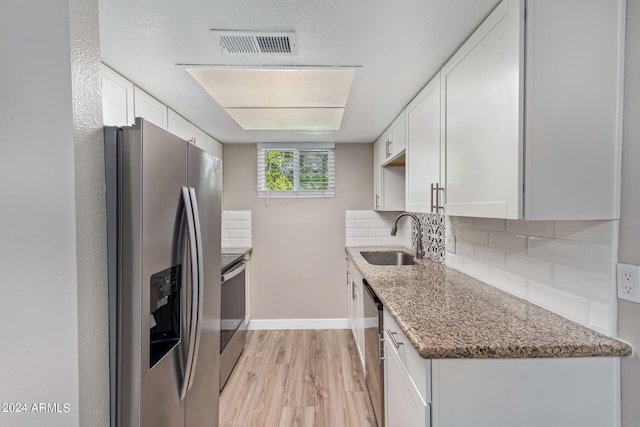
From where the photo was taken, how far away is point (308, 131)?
2.92 m

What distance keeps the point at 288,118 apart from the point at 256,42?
1147mm

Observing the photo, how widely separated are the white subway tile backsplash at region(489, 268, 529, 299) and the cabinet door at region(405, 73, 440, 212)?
48 centimetres

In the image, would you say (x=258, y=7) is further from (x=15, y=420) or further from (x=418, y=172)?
(x=15, y=420)

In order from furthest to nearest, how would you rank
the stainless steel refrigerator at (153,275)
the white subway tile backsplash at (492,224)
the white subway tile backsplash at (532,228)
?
the white subway tile backsplash at (492,224), the white subway tile backsplash at (532,228), the stainless steel refrigerator at (153,275)

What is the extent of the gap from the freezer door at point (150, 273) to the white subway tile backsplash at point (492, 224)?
1.51 metres

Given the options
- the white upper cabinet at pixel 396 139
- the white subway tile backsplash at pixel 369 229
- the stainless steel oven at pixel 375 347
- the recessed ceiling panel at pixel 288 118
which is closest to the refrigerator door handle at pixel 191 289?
the stainless steel oven at pixel 375 347

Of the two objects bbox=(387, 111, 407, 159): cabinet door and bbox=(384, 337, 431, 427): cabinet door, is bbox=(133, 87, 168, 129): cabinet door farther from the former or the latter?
bbox=(384, 337, 431, 427): cabinet door

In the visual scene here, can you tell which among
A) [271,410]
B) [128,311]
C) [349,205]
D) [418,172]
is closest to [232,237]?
[349,205]

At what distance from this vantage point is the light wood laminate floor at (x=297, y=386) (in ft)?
6.56

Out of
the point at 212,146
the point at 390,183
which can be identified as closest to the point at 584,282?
the point at 390,183

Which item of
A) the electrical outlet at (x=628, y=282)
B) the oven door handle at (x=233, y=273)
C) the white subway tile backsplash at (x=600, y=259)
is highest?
the white subway tile backsplash at (x=600, y=259)

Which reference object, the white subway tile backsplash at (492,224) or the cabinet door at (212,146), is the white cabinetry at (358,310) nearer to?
the white subway tile backsplash at (492,224)

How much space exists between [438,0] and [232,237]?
9.77 ft

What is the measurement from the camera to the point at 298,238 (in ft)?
11.6
